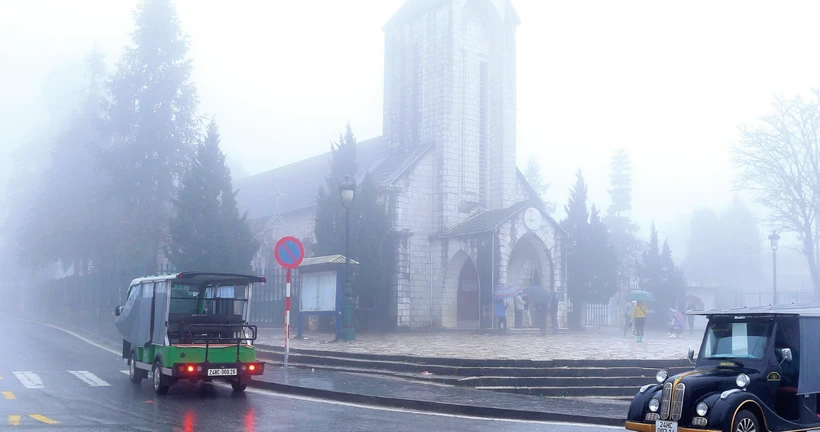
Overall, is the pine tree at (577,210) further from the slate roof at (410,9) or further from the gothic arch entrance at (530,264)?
the slate roof at (410,9)

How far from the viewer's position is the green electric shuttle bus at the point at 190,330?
13.6m

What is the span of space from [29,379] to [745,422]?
1384 cm

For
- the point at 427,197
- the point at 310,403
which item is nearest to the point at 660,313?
the point at 427,197

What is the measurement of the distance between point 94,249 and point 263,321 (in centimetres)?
1760

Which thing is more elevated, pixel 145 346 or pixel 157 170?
pixel 157 170

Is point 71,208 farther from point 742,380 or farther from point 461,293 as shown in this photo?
point 742,380

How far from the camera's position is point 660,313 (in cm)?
4103

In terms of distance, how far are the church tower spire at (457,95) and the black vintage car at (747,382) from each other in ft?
92.0

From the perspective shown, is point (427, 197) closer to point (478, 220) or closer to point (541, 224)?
point (478, 220)

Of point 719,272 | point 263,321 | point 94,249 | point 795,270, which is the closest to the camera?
point 263,321

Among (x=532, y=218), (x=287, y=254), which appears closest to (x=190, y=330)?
(x=287, y=254)

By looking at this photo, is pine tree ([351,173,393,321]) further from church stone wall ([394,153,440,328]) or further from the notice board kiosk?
the notice board kiosk

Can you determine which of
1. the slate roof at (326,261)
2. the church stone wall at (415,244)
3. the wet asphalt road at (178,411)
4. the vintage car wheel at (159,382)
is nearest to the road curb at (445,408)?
the wet asphalt road at (178,411)

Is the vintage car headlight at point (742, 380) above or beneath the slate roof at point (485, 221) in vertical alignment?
beneath
